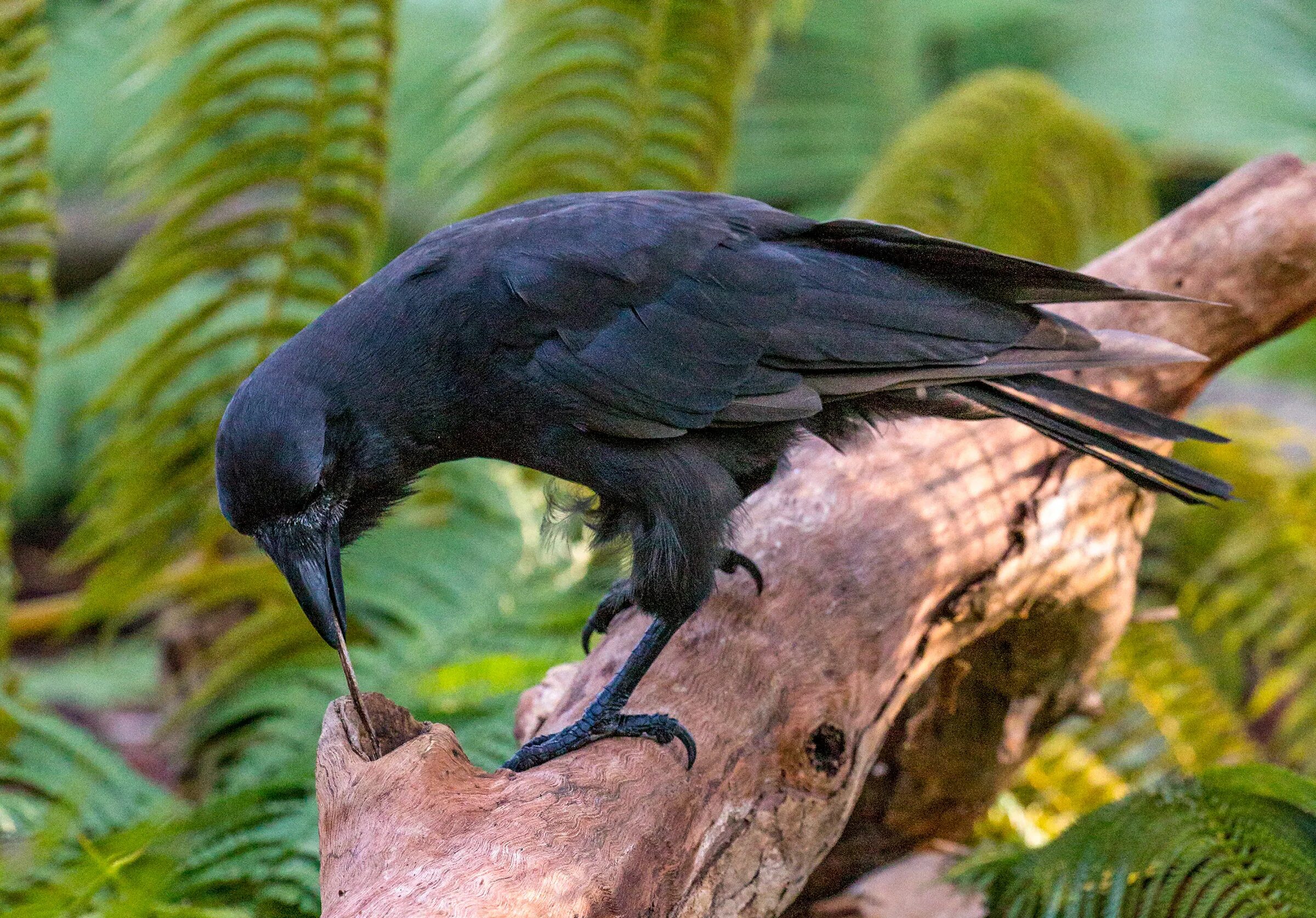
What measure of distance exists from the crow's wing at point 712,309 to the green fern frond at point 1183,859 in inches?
36.7

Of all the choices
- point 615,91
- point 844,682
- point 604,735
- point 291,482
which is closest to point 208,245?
point 615,91

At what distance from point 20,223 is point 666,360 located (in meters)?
1.98

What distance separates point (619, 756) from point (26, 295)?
2.33 m

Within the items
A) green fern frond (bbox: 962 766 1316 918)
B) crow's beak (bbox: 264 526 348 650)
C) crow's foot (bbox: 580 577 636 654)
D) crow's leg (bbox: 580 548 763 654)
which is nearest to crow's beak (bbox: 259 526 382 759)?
crow's beak (bbox: 264 526 348 650)

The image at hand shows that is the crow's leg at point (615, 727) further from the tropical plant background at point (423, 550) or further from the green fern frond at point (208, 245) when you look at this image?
the green fern frond at point (208, 245)

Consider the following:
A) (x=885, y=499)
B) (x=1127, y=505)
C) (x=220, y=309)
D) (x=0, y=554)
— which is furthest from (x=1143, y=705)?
(x=0, y=554)

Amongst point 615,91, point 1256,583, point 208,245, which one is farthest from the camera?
point 615,91

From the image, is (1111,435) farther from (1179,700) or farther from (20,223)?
(20,223)

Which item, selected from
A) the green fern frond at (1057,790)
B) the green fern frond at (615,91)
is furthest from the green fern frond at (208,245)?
the green fern frond at (1057,790)

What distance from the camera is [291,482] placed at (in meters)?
1.67

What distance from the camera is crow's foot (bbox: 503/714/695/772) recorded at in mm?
1761

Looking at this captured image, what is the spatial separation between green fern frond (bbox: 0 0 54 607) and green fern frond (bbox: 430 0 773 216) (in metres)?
1.25

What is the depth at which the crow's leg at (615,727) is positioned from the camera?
5.80 ft

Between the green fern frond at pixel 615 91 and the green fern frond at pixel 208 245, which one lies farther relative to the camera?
the green fern frond at pixel 615 91
